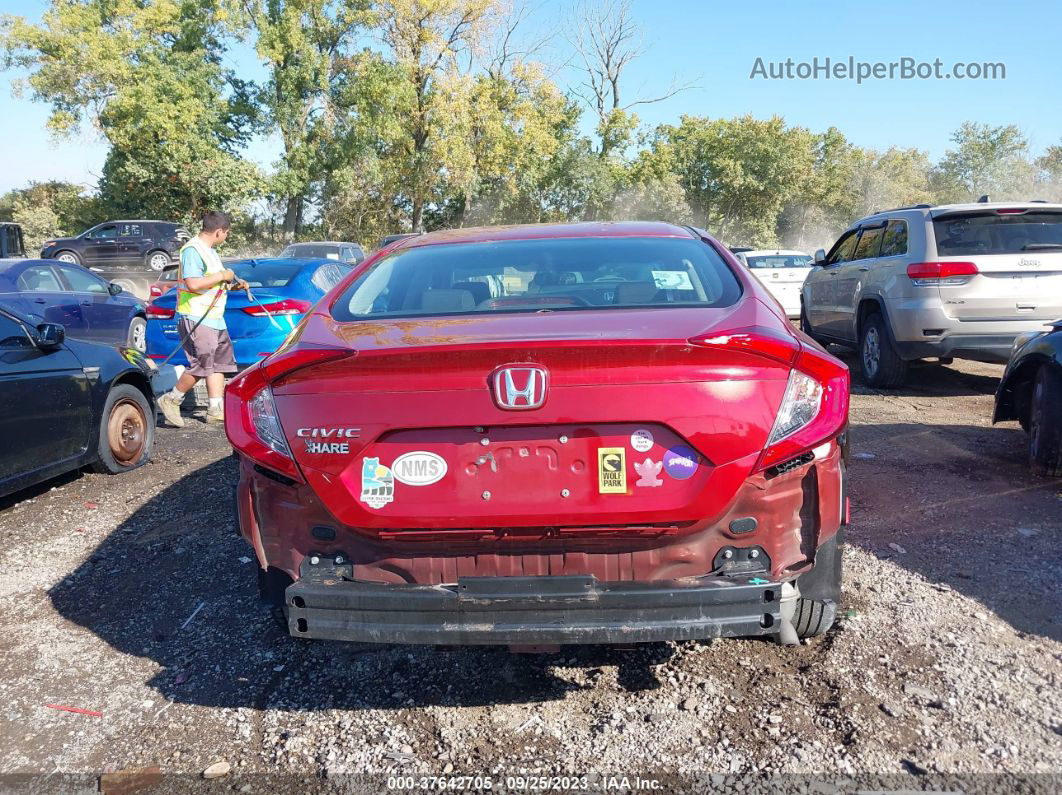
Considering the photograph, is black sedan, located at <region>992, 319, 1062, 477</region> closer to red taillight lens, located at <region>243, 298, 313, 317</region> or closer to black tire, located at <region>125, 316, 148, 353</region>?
red taillight lens, located at <region>243, 298, 313, 317</region>

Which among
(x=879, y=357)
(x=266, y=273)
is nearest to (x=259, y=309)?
(x=266, y=273)

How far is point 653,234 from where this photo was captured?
11.7 ft

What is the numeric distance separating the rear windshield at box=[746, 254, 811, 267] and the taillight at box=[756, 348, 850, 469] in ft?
45.4

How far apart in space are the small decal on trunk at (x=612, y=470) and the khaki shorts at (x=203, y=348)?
586 centimetres

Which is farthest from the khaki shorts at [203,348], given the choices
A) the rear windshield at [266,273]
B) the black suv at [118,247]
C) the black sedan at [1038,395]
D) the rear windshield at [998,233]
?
the black suv at [118,247]

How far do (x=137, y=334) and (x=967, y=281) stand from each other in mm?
9668

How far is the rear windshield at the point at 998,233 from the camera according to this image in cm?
746

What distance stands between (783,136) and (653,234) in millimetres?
46360

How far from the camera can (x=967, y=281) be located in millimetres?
7484

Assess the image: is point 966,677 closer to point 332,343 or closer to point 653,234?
point 653,234

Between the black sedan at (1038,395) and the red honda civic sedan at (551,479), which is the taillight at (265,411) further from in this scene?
the black sedan at (1038,395)

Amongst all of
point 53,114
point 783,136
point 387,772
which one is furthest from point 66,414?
point 783,136

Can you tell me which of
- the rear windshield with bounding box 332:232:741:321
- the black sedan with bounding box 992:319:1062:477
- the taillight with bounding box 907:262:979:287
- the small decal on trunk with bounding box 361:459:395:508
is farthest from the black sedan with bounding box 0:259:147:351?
the black sedan with bounding box 992:319:1062:477

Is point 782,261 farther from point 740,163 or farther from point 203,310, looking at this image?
point 740,163
